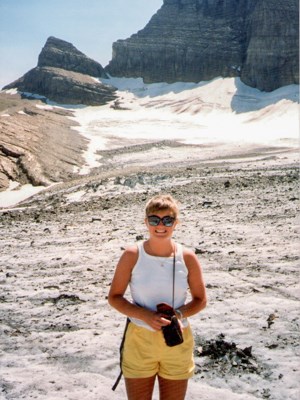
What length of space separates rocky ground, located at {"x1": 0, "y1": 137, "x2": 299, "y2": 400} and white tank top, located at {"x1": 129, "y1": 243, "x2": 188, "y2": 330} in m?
2.26

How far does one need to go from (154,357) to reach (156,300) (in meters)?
0.51

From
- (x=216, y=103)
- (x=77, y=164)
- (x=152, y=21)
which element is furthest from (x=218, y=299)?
(x=152, y=21)

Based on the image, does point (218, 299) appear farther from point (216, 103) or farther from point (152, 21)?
point (152, 21)

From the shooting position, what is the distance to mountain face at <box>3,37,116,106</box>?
12862 centimetres

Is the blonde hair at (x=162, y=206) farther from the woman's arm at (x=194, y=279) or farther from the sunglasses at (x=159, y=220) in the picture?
the woman's arm at (x=194, y=279)

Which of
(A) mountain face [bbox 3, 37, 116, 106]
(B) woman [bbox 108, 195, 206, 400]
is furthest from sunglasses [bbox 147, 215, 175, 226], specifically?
(A) mountain face [bbox 3, 37, 116, 106]

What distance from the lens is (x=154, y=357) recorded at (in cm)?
393

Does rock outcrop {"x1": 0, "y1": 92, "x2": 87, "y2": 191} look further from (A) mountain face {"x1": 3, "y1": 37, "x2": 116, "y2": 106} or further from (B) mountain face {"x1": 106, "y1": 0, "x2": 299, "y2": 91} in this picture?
(B) mountain face {"x1": 106, "y1": 0, "x2": 299, "y2": 91}

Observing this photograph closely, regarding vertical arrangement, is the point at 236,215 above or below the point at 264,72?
below

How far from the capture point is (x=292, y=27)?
131625 millimetres

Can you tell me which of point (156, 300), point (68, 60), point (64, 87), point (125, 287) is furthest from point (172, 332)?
point (68, 60)

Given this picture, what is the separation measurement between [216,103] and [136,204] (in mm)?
105728

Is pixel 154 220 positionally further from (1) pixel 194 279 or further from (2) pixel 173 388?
(2) pixel 173 388

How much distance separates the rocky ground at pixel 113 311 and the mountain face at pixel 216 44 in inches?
4714
